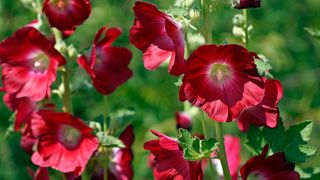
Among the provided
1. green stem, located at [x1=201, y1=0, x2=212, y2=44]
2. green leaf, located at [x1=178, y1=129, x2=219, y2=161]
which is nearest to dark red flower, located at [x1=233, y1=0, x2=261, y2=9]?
green stem, located at [x1=201, y1=0, x2=212, y2=44]

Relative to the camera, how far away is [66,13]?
8.52 feet

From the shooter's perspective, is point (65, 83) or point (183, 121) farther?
point (183, 121)

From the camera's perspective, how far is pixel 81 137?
2713mm

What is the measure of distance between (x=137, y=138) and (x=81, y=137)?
1.40m

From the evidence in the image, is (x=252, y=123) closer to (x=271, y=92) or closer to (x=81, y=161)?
(x=271, y=92)

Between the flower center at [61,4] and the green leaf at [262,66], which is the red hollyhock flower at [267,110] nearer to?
the green leaf at [262,66]

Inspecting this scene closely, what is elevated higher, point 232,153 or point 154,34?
point 154,34

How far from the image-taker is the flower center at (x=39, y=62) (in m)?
2.75

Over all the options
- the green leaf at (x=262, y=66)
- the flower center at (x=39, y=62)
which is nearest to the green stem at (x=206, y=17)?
the green leaf at (x=262, y=66)

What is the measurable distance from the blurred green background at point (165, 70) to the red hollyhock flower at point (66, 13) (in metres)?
1.19

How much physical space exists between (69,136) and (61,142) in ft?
0.11

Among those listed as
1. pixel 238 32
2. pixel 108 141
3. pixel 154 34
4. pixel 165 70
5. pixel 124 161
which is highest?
pixel 154 34

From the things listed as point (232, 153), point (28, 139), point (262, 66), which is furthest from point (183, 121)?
point (262, 66)

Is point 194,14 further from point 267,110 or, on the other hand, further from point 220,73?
point 267,110
